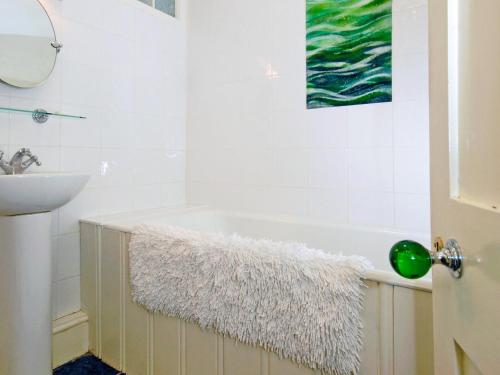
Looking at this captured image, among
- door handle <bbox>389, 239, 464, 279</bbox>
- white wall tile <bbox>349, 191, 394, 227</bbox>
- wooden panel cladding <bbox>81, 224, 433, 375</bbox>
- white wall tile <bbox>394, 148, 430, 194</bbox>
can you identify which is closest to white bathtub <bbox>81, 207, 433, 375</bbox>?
wooden panel cladding <bbox>81, 224, 433, 375</bbox>

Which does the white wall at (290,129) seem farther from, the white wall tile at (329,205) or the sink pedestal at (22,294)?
the sink pedestal at (22,294)

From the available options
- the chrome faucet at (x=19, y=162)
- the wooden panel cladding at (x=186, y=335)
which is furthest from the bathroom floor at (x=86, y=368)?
the chrome faucet at (x=19, y=162)

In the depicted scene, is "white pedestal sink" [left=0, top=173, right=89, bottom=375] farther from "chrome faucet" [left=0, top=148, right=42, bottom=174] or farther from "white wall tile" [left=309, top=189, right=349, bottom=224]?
"white wall tile" [left=309, top=189, right=349, bottom=224]

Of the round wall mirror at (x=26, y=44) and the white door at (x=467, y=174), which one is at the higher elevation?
the round wall mirror at (x=26, y=44)

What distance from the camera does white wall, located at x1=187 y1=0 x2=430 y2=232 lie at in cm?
163

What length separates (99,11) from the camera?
1830 mm

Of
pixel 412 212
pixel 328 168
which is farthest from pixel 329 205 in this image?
pixel 412 212

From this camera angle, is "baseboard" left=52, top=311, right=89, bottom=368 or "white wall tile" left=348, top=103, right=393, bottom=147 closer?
"baseboard" left=52, top=311, right=89, bottom=368

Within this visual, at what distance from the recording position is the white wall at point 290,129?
64.1 inches

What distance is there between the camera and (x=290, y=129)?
6.53ft

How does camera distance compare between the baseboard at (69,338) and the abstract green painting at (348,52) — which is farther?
the abstract green painting at (348,52)

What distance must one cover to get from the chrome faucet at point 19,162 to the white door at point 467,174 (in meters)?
1.62

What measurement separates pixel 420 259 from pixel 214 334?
2.96ft

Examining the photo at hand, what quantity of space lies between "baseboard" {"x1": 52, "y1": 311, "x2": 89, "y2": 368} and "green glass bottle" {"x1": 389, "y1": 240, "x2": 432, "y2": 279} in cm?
170
